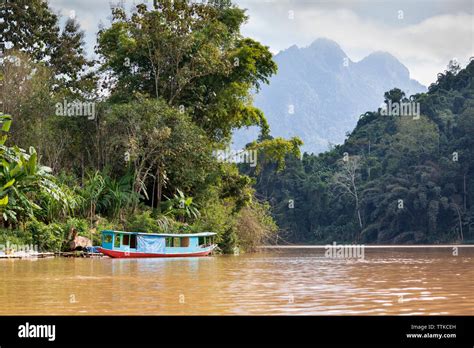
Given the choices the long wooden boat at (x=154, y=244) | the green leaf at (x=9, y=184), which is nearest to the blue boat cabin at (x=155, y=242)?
the long wooden boat at (x=154, y=244)

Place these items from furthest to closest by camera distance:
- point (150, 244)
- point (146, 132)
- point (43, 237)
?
1. point (146, 132)
2. point (150, 244)
3. point (43, 237)

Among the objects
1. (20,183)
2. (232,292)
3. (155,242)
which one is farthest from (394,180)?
(232,292)

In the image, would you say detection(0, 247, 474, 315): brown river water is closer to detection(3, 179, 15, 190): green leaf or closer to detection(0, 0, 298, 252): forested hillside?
detection(3, 179, 15, 190): green leaf

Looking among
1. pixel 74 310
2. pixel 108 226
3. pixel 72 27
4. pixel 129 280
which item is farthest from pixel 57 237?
pixel 72 27

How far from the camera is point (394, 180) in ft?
198

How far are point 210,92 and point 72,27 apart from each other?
17942 millimetres

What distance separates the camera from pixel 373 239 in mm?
63438

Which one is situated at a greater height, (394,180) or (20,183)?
(394,180)

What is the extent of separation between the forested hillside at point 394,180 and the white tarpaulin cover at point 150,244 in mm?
25674

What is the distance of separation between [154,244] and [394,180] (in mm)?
37821

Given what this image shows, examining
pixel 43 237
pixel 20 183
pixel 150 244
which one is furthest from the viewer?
pixel 150 244

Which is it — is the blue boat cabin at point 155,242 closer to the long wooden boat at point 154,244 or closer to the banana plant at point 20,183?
the long wooden boat at point 154,244

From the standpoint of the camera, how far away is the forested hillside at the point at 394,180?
58.5m

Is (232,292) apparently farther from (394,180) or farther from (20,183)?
(394,180)
